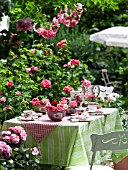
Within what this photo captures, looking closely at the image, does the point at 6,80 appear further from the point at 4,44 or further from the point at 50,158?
the point at 4,44

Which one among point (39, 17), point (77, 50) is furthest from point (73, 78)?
point (77, 50)

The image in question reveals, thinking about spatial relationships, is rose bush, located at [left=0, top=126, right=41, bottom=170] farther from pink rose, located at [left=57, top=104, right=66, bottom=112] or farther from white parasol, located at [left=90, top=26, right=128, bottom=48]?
white parasol, located at [left=90, top=26, right=128, bottom=48]

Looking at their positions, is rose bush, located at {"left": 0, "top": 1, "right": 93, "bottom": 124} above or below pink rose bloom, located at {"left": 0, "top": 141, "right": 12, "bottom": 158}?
above

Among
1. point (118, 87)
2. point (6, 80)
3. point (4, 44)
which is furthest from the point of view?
point (118, 87)

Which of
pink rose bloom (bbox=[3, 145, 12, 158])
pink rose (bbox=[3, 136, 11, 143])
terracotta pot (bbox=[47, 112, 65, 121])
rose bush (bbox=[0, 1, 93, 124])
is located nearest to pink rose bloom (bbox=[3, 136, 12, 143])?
pink rose (bbox=[3, 136, 11, 143])

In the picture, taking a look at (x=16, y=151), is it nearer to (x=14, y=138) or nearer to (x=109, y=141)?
(x=14, y=138)

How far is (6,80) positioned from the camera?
6227 mm

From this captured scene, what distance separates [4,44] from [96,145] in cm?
168

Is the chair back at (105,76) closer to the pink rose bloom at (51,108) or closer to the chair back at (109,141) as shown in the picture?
the pink rose bloom at (51,108)

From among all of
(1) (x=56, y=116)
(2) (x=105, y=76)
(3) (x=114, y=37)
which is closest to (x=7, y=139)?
(1) (x=56, y=116)

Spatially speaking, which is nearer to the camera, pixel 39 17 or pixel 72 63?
pixel 39 17

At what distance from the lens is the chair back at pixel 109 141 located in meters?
3.67

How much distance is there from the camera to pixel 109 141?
3.71 m

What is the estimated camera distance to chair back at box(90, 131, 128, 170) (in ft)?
12.0
